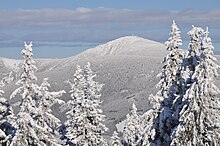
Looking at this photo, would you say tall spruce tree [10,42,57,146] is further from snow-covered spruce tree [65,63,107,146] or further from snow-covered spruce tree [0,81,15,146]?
snow-covered spruce tree [65,63,107,146]

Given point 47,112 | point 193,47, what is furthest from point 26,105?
point 193,47

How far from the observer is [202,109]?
19.6m

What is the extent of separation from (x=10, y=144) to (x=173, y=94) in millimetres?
7348

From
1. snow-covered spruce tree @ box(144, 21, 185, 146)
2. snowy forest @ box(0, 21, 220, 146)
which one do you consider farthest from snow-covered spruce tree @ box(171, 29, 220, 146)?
snow-covered spruce tree @ box(144, 21, 185, 146)

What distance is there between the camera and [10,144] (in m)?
22.5

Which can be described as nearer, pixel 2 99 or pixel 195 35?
pixel 195 35

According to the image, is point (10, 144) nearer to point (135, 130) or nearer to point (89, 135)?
point (89, 135)

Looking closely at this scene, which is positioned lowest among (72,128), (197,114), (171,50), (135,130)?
(135,130)

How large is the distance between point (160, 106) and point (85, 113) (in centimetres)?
586

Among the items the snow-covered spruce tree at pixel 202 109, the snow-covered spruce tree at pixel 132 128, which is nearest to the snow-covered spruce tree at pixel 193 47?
the snow-covered spruce tree at pixel 202 109

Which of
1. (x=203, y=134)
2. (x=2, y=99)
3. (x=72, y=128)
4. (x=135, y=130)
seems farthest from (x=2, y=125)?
(x=135, y=130)

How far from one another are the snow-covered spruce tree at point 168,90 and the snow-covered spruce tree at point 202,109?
2.45 meters

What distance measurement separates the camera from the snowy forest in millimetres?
19500

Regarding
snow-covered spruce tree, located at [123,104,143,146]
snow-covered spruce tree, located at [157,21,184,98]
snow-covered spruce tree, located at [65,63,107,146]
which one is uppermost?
snow-covered spruce tree, located at [157,21,184,98]
